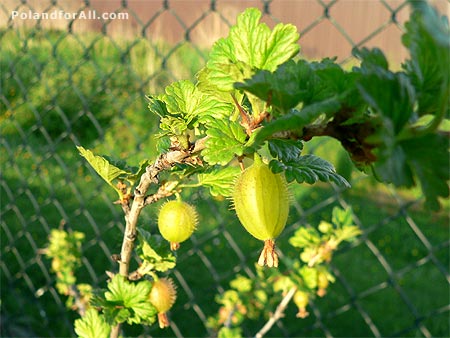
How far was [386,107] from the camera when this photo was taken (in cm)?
31

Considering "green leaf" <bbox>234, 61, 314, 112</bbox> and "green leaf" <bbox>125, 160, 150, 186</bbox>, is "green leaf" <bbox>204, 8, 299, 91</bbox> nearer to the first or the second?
"green leaf" <bbox>234, 61, 314, 112</bbox>

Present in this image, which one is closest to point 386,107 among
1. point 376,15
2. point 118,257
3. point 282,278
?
point 118,257

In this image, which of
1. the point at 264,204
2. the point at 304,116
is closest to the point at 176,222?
the point at 264,204

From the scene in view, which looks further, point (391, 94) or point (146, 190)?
point (146, 190)

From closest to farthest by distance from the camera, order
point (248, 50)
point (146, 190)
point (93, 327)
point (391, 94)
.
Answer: point (391, 94)
point (248, 50)
point (146, 190)
point (93, 327)

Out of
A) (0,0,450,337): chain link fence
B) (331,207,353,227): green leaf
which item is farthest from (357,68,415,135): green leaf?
(331,207,353,227): green leaf

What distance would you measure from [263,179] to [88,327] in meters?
0.30

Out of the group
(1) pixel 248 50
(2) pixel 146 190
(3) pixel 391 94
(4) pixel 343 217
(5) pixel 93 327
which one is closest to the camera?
(3) pixel 391 94

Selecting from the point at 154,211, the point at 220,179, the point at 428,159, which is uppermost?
the point at 154,211

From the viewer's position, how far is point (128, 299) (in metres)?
0.65

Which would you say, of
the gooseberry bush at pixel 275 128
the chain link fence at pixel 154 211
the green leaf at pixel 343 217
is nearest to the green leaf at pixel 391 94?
the gooseberry bush at pixel 275 128

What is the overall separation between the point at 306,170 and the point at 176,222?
7.9 inches

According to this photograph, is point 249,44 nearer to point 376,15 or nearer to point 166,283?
point 166,283

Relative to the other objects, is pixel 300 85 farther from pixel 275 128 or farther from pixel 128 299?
pixel 128 299
